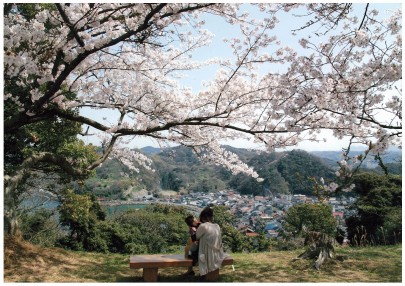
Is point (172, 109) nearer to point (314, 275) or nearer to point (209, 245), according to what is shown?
point (209, 245)

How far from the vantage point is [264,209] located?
22.8 meters

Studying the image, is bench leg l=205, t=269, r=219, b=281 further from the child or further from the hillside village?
the hillside village

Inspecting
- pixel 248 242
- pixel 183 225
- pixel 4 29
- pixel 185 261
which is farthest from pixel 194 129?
pixel 183 225

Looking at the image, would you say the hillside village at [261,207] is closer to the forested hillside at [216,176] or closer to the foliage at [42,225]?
the forested hillside at [216,176]

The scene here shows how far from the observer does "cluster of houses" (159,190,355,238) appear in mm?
Result: 15136

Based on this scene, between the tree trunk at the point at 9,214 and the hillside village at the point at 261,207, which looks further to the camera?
the hillside village at the point at 261,207

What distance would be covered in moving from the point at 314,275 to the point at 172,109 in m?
3.05

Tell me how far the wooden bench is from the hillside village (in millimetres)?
3707

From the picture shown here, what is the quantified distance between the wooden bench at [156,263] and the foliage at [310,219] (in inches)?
352

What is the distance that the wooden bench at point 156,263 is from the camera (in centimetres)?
425

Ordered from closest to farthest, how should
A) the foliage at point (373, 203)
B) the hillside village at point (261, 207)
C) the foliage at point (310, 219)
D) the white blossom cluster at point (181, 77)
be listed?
the white blossom cluster at point (181, 77), the foliage at point (373, 203), the foliage at point (310, 219), the hillside village at point (261, 207)

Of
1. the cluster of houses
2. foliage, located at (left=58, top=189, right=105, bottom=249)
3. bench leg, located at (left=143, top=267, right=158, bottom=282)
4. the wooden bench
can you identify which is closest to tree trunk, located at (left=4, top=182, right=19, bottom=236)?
the wooden bench

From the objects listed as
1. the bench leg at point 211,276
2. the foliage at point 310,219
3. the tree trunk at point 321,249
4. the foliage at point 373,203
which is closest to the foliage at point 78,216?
the bench leg at point 211,276

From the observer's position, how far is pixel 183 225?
15891mm
